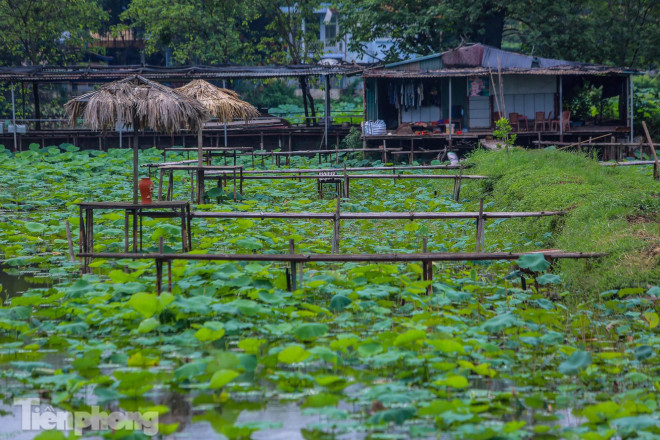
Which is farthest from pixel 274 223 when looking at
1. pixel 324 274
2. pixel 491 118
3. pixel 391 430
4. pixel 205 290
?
pixel 491 118

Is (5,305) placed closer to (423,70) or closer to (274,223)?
(274,223)

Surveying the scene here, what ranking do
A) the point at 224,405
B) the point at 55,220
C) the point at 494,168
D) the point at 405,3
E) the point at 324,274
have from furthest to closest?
1. the point at 405,3
2. the point at 494,168
3. the point at 55,220
4. the point at 324,274
5. the point at 224,405

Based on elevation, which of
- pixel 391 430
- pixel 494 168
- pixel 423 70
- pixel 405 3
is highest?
pixel 405 3

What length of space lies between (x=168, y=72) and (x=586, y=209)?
18148 mm

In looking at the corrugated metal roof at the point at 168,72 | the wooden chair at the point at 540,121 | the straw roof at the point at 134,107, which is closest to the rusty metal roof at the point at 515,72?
the wooden chair at the point at 540,121

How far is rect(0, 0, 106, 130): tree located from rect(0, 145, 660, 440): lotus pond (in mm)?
22218

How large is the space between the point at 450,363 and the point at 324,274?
280 centimetres

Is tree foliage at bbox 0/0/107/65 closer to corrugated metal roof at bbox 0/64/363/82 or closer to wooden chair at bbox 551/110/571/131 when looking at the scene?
corrugated metal roof at bbox 0/64/363/82

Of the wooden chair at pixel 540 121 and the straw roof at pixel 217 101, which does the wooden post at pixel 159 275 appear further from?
the wooden chair at pixel 540 121

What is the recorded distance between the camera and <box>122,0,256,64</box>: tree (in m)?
30.8

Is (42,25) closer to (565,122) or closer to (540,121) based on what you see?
(540,121)

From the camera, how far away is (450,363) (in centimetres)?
587

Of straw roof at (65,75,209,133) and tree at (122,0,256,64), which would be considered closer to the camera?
straw roof at (65,75,209,133)

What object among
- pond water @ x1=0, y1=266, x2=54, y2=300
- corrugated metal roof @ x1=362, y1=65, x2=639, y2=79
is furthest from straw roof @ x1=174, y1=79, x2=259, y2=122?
corrugated metal roof @ x1=362, y1=65, x2=639, y2=79
